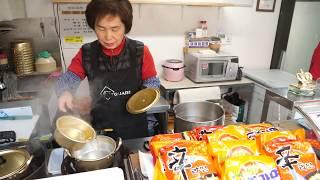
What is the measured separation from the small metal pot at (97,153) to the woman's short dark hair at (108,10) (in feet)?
1.87

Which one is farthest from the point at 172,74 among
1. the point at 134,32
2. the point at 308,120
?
the point at 308,120

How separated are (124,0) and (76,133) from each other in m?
0.67

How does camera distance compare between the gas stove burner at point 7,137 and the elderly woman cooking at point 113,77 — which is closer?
the gas stove burner at point 7,137

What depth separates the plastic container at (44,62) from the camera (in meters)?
2.07

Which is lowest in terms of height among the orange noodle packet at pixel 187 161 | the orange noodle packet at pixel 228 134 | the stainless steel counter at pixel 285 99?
the orange noodle packet at pixel 187 161

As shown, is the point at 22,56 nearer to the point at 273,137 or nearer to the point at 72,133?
the point at 72,133

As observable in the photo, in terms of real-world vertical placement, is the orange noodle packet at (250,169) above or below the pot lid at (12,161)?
above

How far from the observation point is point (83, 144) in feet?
2.41

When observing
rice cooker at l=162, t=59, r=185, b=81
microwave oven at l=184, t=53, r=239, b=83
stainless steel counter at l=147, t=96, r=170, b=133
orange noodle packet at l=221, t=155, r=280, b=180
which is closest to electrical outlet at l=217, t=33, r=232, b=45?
microwave oven at l=184, t=53, r=239, b=83

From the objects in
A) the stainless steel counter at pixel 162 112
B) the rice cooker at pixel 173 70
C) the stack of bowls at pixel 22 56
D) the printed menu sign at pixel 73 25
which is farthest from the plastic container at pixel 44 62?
the rice cooker at pixel 173 70

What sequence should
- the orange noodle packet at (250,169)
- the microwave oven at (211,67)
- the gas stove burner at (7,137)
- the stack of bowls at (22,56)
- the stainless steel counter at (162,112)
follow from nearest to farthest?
the orange noodle packet at (250,169)
the gas stove burner at (7,137)
the stack of bowls at (22,56)
the stainless steel counter at (162,112)
the microwave oven at (211,67)

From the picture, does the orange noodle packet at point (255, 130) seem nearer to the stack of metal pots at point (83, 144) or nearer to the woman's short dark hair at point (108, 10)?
the stack of metal pots at point (83, 144)

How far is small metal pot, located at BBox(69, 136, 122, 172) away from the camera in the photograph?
714 mm

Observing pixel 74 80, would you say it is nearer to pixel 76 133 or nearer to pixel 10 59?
pixel 76 133
